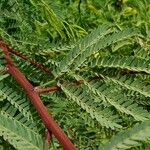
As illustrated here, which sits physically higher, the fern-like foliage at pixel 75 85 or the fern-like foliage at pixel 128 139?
the fern-like foliage at pixel 75 85

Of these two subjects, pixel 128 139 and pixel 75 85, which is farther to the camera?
pixel 75 85

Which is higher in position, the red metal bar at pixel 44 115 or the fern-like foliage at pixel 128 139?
the red metal bar at pixel 44 115

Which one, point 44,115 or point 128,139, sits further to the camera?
point 44,115

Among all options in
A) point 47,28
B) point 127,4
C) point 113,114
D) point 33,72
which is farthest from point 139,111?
point 127,4

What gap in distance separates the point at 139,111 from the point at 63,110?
0.47 meters

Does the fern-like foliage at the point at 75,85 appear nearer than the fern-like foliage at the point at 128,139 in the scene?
No

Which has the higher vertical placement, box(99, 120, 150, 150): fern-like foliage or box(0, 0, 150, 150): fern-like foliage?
box(0, 0, 150, 150): fern-like foliage

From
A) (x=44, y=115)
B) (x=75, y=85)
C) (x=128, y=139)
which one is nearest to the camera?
(x=128, y=139)

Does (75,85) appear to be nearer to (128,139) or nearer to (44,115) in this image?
(44,115)

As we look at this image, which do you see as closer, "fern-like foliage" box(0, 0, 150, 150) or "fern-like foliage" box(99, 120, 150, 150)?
"fern-like foliage" box(99, 120, 150, 150)

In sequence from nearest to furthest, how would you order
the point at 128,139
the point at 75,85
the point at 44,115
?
1. the point at 128,139
2. the point at 44,115
3. the point at 75,85

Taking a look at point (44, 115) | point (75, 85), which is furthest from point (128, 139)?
point (75, 85)

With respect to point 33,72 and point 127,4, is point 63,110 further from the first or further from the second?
point 127,4

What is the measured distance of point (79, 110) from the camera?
127cm
